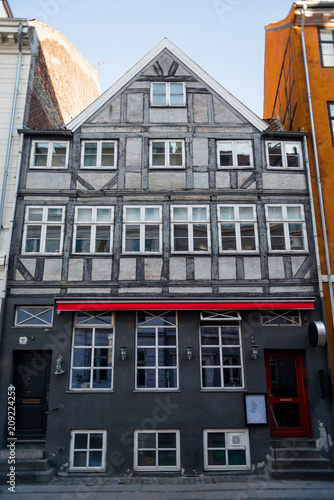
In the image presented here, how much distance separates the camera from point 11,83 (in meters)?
13.3

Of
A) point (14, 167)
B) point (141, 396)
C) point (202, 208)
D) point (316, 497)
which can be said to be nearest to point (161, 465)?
point (141, 396)

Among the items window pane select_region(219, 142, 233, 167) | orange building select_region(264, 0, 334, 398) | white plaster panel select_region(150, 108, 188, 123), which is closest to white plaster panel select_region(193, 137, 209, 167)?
window pane select_region(219, 142, 233, 167)

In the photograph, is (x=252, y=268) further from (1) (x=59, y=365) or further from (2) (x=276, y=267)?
(1) (x=59, y=365)

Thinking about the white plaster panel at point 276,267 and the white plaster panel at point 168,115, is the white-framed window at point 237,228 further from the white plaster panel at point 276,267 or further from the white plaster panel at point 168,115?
the white plaster panel at point 168,115

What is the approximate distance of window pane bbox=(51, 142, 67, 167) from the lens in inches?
495

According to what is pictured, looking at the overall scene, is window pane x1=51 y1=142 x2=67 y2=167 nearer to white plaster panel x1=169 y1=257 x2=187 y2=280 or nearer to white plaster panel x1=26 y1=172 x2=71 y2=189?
white plaster panel x1=26 y1=172 x2=71 y2=189

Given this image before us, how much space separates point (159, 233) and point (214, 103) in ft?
15.5

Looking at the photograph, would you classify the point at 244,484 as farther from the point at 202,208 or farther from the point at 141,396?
the point at 202,208

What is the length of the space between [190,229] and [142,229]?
1411mm

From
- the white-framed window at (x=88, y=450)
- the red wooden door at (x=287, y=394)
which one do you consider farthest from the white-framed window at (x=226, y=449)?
the white-framed window at (x=88, y=450)

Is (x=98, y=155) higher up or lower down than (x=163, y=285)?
higher up

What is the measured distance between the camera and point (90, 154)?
1269cm

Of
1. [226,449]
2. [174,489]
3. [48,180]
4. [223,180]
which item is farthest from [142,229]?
[174,489]

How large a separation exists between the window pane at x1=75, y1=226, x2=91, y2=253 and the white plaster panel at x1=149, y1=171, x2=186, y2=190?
2330 millimetres
